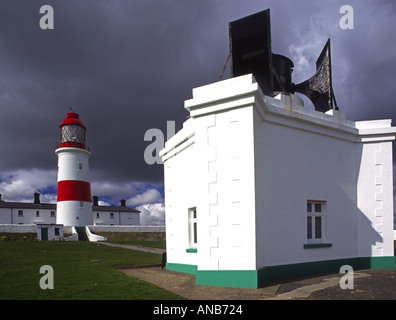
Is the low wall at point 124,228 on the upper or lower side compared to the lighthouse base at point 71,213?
lower

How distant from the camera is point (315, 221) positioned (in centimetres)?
962

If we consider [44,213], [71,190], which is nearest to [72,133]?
[71,190]

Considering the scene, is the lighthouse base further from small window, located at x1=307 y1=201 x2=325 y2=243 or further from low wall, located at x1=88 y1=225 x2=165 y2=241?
small window, located at x1=307 y1=201 x2=325 y2=243

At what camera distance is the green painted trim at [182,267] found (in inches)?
394

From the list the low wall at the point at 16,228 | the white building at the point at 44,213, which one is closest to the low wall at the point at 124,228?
the white building at the point at 44,213

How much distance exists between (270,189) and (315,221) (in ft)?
7.93

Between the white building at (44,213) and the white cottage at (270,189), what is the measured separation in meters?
31.5

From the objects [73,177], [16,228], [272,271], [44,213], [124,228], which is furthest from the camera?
[44,213]

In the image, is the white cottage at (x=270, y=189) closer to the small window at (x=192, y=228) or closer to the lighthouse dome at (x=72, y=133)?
the small window at (x=192, y=228)

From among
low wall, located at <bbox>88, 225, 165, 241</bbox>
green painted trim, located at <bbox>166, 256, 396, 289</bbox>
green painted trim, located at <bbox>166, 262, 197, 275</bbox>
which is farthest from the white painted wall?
green painted trim, located at <bbox>166, 256, 396, 289</bbox>

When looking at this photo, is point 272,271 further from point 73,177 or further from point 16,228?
point 16,228

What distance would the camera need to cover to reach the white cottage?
7.63m

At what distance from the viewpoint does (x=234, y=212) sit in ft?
25.0
